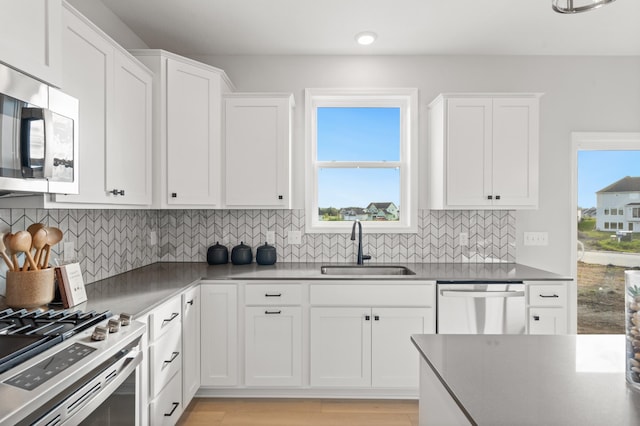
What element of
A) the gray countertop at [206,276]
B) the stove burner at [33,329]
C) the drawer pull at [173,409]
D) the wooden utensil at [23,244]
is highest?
the wooden utensil at [23,244]

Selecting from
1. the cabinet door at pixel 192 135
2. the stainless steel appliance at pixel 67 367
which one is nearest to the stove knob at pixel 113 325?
Result: the stainless steel appliance at pixel 67 367

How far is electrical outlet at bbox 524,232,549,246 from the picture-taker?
333cm

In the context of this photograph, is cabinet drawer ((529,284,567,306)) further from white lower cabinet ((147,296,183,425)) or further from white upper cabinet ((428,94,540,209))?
white lower cabinet ((147,296,183,425))

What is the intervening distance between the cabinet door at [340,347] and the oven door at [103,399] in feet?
4.18

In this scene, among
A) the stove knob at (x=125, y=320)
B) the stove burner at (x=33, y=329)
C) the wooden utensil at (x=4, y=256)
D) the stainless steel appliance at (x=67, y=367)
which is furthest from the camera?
the wooden utensil at (x=4, y=256)

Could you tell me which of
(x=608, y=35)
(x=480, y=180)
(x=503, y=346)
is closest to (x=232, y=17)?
(x=480, y=180)

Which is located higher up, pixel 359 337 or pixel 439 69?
pixel 439 69

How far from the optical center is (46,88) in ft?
4.44

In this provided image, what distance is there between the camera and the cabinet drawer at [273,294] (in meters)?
2.65

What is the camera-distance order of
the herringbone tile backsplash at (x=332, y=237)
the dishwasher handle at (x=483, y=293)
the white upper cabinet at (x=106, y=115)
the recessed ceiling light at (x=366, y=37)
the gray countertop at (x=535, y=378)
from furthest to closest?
1. the herringbone tile backsplash at (x=332, y=237)
2. the recessed ceiling light at (x=366, y=37)
3. the dishwasher handle at (x=483, y=293)
4. the white upper cabinet at (x=106, y=115)
5. the gray countertop at (x=535, y=378)

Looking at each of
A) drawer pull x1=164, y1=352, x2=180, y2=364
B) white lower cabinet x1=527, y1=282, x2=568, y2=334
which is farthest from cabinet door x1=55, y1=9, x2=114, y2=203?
white lower cabinet x1=527, y1=282, x2=568, y2=334

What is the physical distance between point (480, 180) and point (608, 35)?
152 centimetres

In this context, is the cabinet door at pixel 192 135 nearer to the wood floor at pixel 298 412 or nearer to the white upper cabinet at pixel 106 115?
the white upper cabinet at pixel 106 115

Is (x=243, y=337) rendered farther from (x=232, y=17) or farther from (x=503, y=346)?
(x=232, y=17)
